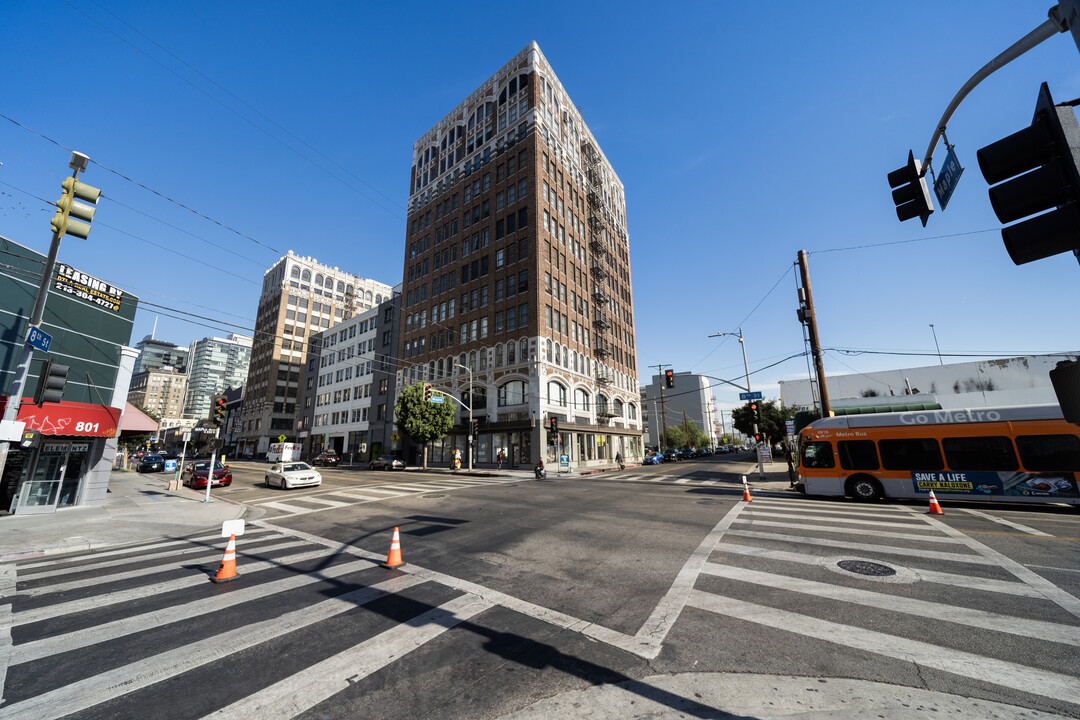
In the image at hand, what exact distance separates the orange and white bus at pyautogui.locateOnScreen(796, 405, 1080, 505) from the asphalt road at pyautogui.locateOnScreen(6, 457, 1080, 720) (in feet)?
13.8

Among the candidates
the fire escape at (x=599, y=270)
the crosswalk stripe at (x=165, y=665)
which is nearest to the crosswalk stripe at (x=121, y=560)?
the crosswalk stripe at (x=165, y=665)

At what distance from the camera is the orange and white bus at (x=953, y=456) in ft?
40.6

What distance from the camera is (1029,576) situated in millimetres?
5980

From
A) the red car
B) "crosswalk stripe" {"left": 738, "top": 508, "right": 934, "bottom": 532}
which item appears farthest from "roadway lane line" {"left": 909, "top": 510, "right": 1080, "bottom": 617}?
the red car

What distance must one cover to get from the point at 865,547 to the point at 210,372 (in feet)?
718

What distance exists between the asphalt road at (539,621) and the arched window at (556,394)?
26538mm

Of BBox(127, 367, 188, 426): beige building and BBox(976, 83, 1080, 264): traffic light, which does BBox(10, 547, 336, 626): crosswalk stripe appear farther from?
BBox(127, 367, 188, 426): beige building

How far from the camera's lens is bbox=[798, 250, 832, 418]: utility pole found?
20125mm

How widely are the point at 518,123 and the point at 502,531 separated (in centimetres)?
4255

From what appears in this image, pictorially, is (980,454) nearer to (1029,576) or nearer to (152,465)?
(1029,576)

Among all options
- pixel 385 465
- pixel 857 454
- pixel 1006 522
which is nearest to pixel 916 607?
pixel 1006 522

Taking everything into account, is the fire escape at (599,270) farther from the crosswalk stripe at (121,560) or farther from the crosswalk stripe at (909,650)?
the crosswalk stripe at (909,650)

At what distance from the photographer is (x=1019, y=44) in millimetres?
4012

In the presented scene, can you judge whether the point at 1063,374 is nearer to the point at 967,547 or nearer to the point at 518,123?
the point at 967,547
